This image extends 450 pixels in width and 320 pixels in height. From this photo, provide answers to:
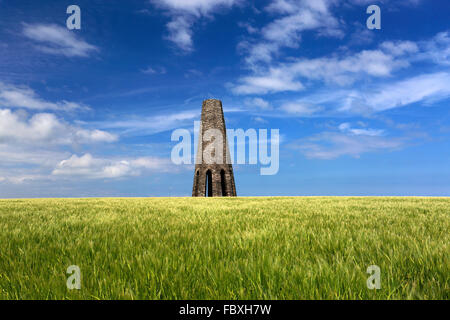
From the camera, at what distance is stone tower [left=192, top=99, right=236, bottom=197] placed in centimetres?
2569

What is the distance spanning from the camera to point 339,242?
10.0 feet

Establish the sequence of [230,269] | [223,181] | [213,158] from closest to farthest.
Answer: [230,269]
[213,158]
[223,181]

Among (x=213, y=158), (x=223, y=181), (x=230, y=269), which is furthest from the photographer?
(x=223, y=181)

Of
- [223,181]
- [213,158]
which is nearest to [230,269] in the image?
[213,158]

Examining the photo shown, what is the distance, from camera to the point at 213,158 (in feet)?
84.1

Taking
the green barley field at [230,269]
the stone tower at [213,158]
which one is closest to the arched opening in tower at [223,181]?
the stone tower at [213,158]

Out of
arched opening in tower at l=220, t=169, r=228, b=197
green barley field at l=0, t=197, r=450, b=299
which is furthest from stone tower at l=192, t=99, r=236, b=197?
green barley field at l=0, t=197, r=450, b=299

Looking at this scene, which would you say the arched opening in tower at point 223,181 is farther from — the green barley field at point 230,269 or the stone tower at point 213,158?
the green barley field at point 230,269

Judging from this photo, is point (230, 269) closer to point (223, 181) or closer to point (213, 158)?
point (213, 158)

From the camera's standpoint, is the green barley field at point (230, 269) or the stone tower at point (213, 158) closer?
the green barley field at point (230, 269)

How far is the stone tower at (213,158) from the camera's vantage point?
25.7 meters
